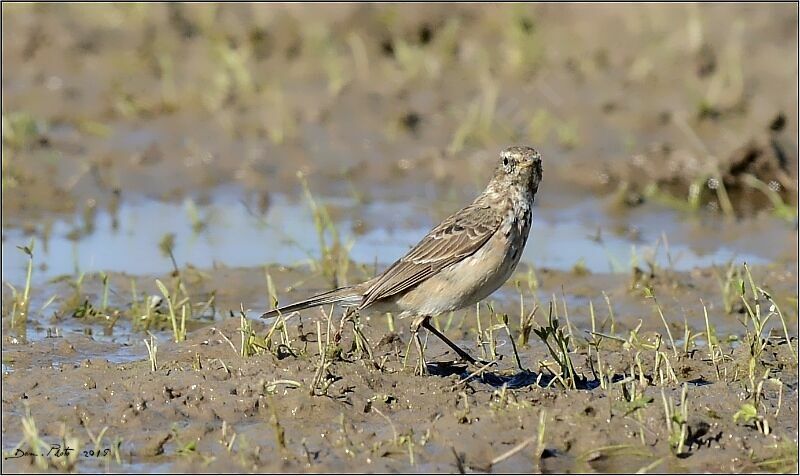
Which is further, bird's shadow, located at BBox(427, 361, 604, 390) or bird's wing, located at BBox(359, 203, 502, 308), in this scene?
bird's wing, located at BBox(359, 203, 502, 308)

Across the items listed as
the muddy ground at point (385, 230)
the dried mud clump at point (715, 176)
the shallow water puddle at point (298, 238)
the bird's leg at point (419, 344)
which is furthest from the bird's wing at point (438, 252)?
the dried mud clump at point (715, 176)

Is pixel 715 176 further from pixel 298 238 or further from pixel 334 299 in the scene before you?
pixel 334 299

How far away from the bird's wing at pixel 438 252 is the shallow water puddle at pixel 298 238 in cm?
248

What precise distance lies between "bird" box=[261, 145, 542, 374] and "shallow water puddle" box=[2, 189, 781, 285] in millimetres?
2314

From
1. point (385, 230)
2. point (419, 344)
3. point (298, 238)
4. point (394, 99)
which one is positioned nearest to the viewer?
point (419, 344)

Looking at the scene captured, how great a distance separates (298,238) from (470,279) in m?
4.28

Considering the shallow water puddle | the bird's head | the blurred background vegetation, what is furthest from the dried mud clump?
the bird's head

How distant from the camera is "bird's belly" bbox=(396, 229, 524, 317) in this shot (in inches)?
290

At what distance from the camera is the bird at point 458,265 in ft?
24.3

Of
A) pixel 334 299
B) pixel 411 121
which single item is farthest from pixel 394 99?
pixel 334 299

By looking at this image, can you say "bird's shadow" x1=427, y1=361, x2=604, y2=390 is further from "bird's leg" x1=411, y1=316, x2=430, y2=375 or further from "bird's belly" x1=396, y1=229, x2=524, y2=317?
"bird's belly" x1=396, y1=229, x2=524, y2=317

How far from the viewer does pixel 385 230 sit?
1178 centimetres

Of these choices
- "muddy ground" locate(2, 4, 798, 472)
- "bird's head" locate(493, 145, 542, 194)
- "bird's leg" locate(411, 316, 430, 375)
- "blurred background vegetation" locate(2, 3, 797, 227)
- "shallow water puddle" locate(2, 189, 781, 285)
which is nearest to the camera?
"muddy ground" locate(2, 4, 798, 472)

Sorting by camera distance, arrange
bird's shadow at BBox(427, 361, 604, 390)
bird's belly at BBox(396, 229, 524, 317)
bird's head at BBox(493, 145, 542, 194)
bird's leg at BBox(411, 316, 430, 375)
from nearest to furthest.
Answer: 1. bird's leg at BBox(411, 316, 430, 375)
2. bird's shadow at BBox(427, 361, 604, 390)
3. bird's belly at BBox(396, 229, 524, 317)
4. bird's head at BBox(493, 145, 542, 194)
